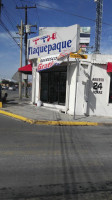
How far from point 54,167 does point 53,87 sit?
Answer: 929cm

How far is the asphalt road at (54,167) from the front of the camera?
305cm

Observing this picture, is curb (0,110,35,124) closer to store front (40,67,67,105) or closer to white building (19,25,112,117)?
white building (19,25,112,117)

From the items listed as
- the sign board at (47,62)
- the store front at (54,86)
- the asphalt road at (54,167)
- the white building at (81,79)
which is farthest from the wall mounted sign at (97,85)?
the asphalt road at (54,167)

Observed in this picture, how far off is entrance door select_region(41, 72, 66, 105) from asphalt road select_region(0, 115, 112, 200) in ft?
20.1

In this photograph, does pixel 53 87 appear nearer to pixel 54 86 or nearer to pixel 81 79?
pixel 54 86

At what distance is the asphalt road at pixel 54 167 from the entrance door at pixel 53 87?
6.13m

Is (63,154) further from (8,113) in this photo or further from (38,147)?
(8,113)

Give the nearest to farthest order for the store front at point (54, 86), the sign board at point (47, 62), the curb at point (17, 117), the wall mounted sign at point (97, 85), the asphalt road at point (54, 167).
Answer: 1. the asphalt road at point (54, 167)
2. the curb at point (17, 117)
3. the wall mounted sign at point (97, 85)
4. the sign board at point (47, 62)
5. the store front at point (54, 86)

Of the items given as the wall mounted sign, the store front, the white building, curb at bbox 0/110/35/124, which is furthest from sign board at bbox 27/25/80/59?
curb at bbox 0/110/35/124

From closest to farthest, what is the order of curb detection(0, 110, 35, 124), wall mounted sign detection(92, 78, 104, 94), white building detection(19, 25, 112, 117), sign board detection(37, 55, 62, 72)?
curb detection(0, 110, 35, 124) < white building detection(19, 25, 112, 117) < wall mounted sign detection(92, 78, 104, 94) < sign board detection(37, 55, 62, 72)

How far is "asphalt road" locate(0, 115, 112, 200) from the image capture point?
305 cm

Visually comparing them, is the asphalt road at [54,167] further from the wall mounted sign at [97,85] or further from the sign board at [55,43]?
the sign board at [55,43]

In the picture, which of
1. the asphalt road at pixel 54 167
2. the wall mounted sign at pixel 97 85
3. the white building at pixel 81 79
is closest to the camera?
the asphalt road at pixel 54 167

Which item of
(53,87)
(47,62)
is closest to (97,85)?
(53,87)
